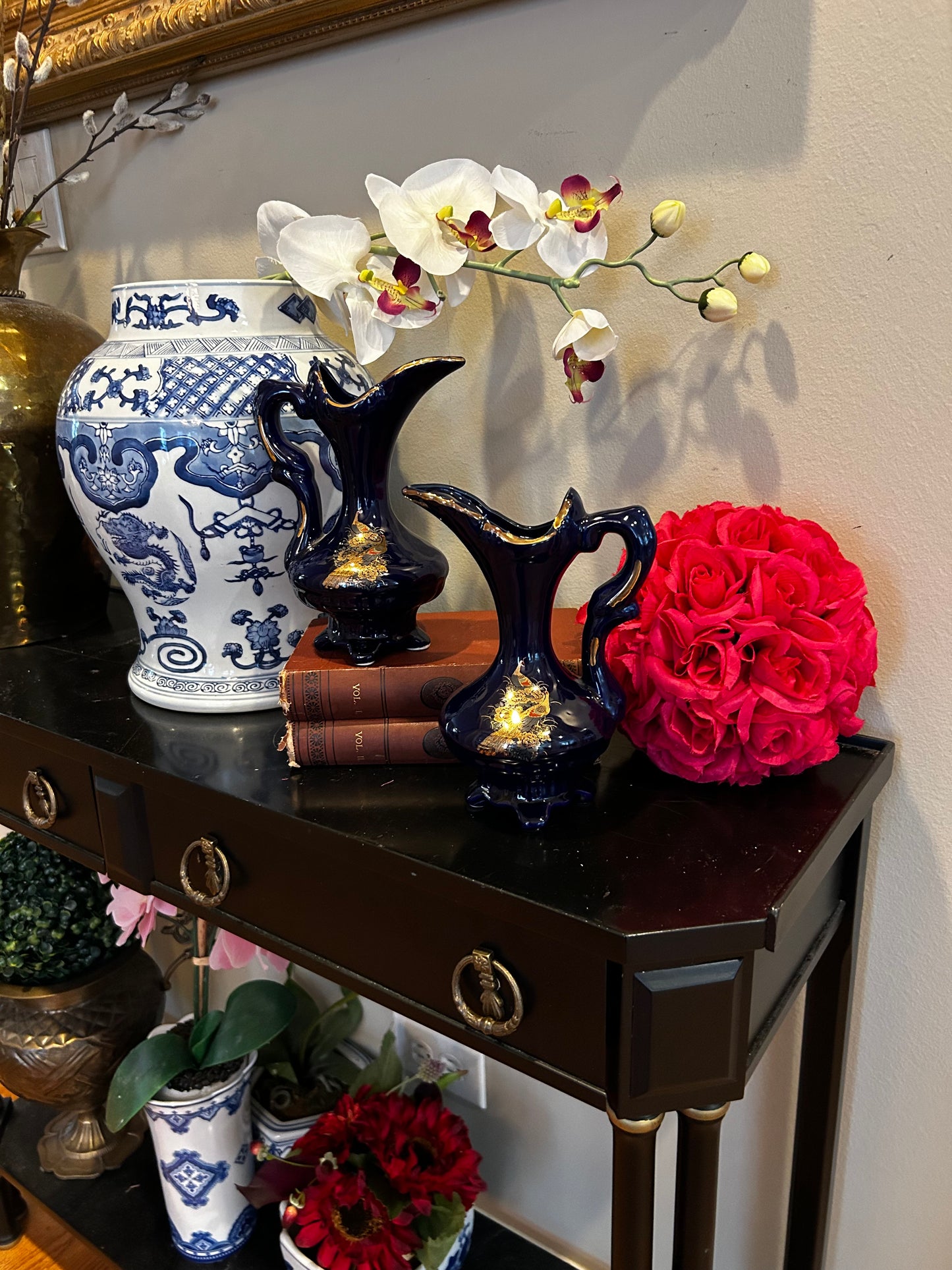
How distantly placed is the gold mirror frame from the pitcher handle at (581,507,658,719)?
472 mm

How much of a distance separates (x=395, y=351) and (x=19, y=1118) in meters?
1.12

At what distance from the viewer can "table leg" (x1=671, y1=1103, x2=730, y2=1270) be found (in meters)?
0.54

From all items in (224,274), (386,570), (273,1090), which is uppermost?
(224,274)

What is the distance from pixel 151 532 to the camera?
69cm

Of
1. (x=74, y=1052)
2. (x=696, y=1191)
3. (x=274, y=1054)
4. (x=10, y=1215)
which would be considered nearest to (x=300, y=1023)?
(x=274, y=1054)

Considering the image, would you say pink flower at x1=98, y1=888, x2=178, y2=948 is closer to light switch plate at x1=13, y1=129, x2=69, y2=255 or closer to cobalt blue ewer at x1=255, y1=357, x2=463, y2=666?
cobalt blue ewer at x1=255, y1=357, x2=463, y2=666

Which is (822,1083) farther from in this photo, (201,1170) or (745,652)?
(201,1170)

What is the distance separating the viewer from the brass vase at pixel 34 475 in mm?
851

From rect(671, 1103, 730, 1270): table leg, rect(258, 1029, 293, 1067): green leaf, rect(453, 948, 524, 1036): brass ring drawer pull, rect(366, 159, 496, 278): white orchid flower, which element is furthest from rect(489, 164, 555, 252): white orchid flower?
rect(258, 1029, 293, 1067): green leaf

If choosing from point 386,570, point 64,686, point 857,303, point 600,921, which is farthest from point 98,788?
point 857,303

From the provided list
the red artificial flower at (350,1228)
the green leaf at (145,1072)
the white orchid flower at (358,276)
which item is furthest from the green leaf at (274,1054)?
the white orchid flower at (358,276)

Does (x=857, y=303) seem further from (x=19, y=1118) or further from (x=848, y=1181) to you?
(x=19, y=1118)

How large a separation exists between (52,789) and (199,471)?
0.31 meters

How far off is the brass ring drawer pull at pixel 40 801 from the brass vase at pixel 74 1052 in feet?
1.43
